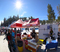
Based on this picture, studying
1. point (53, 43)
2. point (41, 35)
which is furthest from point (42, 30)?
point (53, 43)

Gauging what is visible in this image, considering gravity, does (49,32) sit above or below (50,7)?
below

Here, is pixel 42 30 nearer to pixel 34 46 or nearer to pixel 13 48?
pixel 34 46

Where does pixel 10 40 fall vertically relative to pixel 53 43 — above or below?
above

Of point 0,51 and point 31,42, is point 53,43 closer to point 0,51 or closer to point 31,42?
point 31,42

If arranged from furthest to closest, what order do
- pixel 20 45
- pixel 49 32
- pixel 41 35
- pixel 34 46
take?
1. pixel 41 35
2. pixel 49 32
3. pixel 20 45
4. pixel 34 46

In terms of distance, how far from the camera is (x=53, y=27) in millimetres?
5016

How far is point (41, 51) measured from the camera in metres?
3.16

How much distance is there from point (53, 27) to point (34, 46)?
3402 mm

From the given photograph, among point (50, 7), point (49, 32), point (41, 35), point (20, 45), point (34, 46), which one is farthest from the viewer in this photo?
point (50, 7)

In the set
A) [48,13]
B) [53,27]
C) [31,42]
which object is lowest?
[31,42]

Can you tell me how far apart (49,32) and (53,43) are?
2093 millimetres

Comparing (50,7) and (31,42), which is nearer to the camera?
(31,42)

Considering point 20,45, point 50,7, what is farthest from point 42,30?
point 50,7

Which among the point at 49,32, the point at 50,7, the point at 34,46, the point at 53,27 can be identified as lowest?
the point at 34,46
